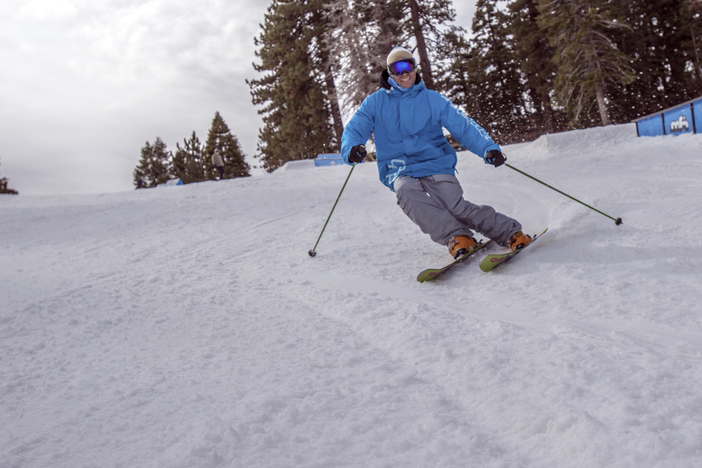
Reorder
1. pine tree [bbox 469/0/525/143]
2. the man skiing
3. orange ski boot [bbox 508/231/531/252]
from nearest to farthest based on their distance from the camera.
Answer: orange ski boot [bbox 508/231/531/252] → the man skiing → pine tree [bbox 469/0/525/143]

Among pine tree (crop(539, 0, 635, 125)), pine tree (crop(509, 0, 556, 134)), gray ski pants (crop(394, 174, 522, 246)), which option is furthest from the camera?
pine tree (crop(509, 0, 556, 134))

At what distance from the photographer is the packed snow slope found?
1.35 meters

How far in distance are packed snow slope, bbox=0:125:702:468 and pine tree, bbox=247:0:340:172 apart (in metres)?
22.4

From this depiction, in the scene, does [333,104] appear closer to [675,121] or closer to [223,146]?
[675,121]

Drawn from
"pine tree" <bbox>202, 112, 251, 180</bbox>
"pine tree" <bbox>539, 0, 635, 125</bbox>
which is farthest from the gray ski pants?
"pine tree" <bbox>202, 112, 251, 180</bbox>

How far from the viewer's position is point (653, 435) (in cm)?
125

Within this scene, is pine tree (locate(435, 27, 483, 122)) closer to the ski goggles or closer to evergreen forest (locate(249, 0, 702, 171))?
evergreen forest (locate(249, 0, 702, 171))

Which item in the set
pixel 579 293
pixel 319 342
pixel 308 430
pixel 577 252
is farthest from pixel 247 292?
pixel 577 252

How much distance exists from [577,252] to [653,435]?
1.98m

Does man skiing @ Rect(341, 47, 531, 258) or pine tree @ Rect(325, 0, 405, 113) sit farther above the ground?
pine tree @ Rect(325, 0, 405, 113)

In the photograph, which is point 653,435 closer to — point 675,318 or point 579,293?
point 675,318

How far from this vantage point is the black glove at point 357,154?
135 inches

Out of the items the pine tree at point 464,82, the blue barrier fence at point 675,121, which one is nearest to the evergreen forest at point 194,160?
the pine tree at point 464,82

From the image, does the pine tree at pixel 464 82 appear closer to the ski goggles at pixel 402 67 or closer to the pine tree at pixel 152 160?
the ski goggles at pixel 402 67
